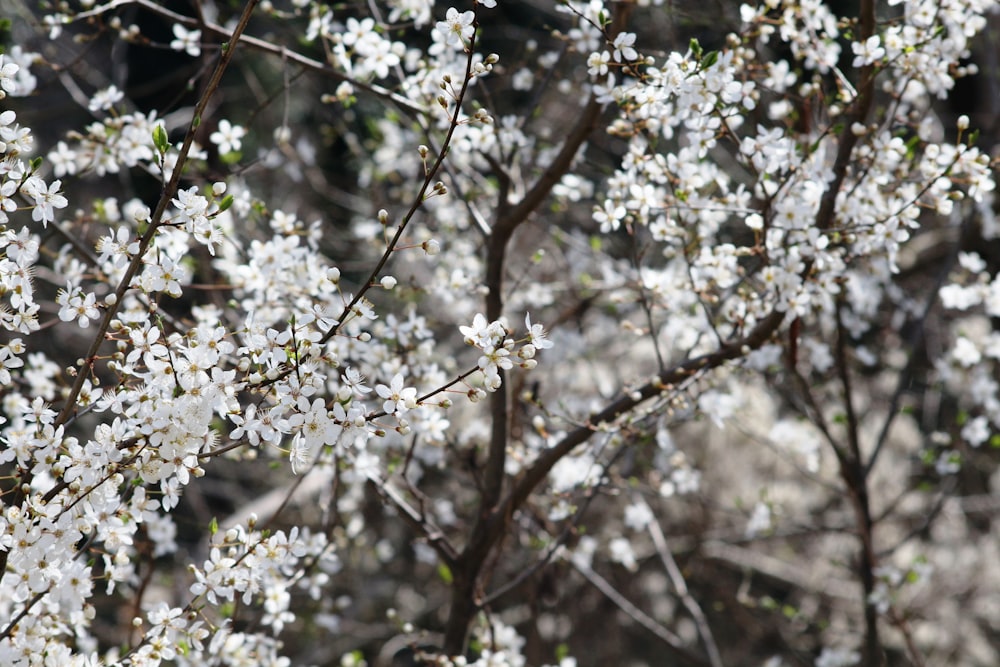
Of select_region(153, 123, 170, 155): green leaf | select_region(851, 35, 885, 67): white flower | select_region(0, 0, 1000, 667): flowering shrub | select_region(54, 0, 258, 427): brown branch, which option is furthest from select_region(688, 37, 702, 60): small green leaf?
select_region(153, 123, 170, 155): green leaf

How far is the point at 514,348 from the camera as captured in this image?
10.7ft

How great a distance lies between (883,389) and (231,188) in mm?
4000

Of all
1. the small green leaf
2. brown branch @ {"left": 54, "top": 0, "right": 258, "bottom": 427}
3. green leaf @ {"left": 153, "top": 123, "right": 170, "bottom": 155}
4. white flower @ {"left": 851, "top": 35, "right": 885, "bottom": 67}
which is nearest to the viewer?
brown branch @ {"left": 54, "top": 0, "right": 258, "bottom": 427}

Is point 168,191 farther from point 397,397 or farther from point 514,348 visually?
point 514,348

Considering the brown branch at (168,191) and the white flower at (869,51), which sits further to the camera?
the white flower at (869,51)

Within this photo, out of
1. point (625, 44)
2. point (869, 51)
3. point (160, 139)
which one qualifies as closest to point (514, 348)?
point (625, 44)

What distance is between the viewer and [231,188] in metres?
3.38

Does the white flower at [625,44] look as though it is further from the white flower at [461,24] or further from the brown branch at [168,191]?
the brown branch at [168,191]

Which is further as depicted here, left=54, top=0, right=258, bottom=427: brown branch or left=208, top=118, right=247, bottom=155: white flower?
left=208, top=118, right=247, bottom=155: white flower

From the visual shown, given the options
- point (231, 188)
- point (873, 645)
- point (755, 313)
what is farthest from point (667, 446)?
point (231, 188)

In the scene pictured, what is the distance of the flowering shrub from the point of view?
5.94 ft

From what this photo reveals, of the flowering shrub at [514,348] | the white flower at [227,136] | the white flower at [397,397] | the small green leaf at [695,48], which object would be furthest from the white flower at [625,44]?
the white flower at [227,136]

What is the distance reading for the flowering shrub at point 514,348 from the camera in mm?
1810

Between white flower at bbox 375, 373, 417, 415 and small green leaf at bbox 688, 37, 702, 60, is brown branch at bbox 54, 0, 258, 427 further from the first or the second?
small green leaf at bbox 688, 37, 702, 60
